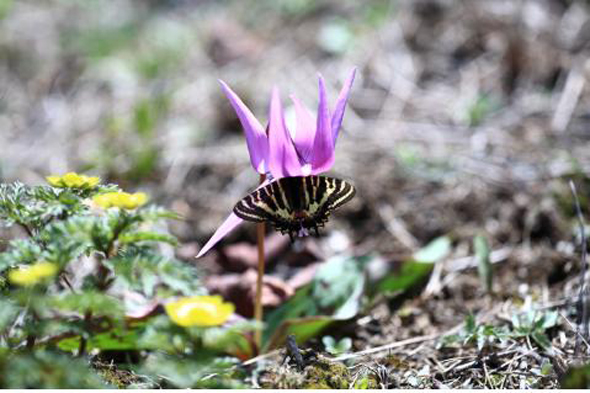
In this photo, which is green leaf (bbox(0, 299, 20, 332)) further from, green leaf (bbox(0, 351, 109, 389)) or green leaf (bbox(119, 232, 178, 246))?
green leaf (bbox(119, 232, 178, 246))

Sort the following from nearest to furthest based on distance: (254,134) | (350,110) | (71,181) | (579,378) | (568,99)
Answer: (579,378) < (71,181) < (254,134) < (568,99) < (350,110)

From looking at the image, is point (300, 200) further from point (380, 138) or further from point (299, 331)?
Answer: point (380, 138)

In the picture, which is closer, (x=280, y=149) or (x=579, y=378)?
(x=579, y=378)

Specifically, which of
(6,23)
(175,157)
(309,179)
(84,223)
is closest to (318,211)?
(309,179)

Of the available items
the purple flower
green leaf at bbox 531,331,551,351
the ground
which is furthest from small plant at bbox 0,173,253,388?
green leaf at bbox 531,331,551,351

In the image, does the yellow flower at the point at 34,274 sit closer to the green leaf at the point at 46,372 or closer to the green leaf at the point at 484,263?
the green leaf at the point at 46,372

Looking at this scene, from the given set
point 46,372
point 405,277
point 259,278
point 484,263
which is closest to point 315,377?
point 259,278

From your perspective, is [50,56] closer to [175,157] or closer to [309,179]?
[175,157]

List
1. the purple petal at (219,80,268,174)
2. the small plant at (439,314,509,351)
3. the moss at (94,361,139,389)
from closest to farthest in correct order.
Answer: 1. the moss at (94,361,139,389)
2. the purple petal at (219,80,268,174)
3. the small plant at (439,314,509,351)
